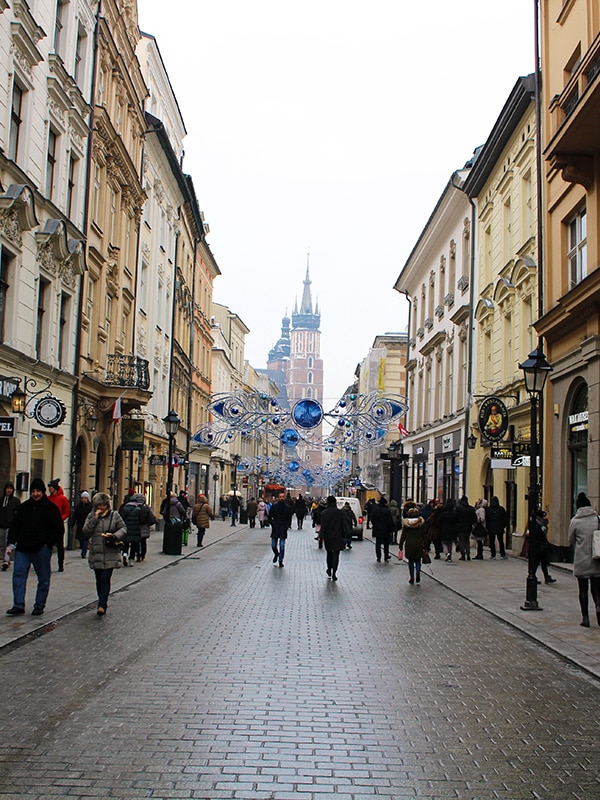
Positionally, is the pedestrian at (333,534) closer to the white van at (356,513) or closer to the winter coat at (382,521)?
the winter coat at (382,521)

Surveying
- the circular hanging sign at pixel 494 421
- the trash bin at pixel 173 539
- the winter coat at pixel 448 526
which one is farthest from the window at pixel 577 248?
the trash bin at pixel 173 539

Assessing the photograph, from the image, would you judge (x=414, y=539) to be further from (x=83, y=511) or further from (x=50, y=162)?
(x=50, y=162)

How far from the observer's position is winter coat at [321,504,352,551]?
58.6ft

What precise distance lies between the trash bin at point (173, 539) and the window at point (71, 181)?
8874mm

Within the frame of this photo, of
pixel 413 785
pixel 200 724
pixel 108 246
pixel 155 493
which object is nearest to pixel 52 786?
pixel 200 724

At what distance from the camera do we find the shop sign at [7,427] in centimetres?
1616

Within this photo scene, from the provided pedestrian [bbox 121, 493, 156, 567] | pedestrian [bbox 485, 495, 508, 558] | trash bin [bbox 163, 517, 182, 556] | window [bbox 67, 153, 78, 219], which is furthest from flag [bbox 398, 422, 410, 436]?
pedestrian [bbox 121, 493, 156, 567]

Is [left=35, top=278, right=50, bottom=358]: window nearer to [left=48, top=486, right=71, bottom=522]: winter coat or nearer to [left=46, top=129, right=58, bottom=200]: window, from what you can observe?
[left=46, top=129, right=58, bottom=200]: window

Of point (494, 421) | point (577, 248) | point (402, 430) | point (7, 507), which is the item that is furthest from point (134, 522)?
point (402, 430)

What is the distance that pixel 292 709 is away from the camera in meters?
7.14

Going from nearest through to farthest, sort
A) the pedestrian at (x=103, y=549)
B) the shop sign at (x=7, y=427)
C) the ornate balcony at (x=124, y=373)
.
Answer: the pedestrian at (x=103, y=549) < the shop sign at (x=7, y=427) < the ornate balcony at (x=124, y=373)

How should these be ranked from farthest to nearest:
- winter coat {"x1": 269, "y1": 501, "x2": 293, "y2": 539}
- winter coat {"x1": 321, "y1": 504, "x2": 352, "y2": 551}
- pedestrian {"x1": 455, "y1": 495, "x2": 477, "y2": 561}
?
pedestrian {"x1": 455, "y1": 495, "x2": 477, "y2": 561} → winter coat {"x1": 269, "y1": 501, "x2": 293, "y2": 539} → winter coat {"x1": 321, "y1": 504, "x2": 352, "y2": 551}

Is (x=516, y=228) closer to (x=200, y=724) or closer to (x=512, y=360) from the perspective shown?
(x=512, y=360)

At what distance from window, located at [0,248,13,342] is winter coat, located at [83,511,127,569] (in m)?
8.10
